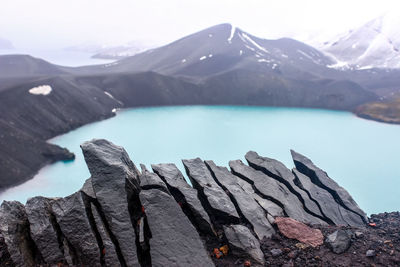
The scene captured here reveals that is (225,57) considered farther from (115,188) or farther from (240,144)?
(115,188)

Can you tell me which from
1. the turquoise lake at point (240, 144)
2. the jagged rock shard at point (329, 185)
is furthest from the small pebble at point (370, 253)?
the turquoise lake at point (240, 144)

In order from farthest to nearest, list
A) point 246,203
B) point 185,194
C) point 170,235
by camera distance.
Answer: point 246,203 → point 185,194 → point 170,235

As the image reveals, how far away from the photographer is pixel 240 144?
120 feet

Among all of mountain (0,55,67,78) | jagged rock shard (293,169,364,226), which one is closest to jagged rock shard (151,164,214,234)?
jagged rock shard (293,169,364,226)

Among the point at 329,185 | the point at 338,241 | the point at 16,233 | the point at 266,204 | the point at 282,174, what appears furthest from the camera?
the point at 329,185

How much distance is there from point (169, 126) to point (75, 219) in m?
37.8

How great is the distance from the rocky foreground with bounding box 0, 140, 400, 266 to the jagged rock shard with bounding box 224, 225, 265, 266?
2 centimetres

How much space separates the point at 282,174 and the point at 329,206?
2.29 meters

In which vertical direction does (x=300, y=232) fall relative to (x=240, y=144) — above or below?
above

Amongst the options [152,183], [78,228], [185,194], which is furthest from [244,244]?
[78,228]

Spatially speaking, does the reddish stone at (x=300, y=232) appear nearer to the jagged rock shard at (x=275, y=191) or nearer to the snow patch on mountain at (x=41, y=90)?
the jagged rock shard at (x=275, y=191)

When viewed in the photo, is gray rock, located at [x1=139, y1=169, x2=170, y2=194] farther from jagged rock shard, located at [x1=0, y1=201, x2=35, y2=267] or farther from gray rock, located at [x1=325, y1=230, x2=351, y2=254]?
gray rock, located at [x1=325, y1=230, x2=351, y2=254]

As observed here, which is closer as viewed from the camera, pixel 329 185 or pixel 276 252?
pixel 276 252

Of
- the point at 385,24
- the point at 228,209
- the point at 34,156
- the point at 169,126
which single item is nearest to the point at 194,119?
the point at 169,126
